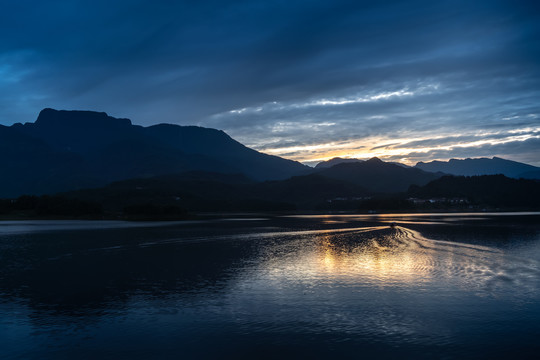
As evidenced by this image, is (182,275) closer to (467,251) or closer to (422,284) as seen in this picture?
(422,284)

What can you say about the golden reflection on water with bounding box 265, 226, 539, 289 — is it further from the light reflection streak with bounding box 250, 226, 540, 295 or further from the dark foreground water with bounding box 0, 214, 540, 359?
the dark foreground water with bounding box 0, 214, 540, 359

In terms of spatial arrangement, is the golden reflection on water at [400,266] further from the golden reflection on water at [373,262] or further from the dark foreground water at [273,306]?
the dark foreground water at [273,306]

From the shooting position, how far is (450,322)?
2934cm

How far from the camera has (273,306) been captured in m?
34.0

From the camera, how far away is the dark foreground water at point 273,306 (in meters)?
24.8

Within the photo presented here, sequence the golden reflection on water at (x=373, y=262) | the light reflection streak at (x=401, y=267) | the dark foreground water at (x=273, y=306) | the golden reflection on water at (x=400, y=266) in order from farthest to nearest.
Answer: the golden reflection on water at (x=373, y=262), the golden reflection on water at (x=400, y=266), the light reflection streak at (x=401, y=267), the dark foreground water at (x=273, y=306)

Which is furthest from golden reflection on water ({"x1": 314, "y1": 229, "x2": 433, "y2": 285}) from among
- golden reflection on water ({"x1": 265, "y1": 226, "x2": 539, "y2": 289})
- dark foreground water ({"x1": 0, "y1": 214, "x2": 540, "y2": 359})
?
dark foreground water ({"x1": 0, "y1": 214, "x2": 540, "y2": 359})

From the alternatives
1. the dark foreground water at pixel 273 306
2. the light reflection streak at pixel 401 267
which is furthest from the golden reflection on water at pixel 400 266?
A: the dark foreground water at pixel 273 306

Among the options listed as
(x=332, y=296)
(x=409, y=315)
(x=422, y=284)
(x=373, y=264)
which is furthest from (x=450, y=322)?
(x=373, y=264)

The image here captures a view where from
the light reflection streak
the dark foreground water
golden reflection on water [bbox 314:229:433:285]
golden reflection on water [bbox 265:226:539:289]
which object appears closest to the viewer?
the dark foreground water

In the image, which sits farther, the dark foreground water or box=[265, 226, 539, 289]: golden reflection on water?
box=[265, 226, 539, 289]: golden reflection on water

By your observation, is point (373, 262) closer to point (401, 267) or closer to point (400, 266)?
point (400, 266)

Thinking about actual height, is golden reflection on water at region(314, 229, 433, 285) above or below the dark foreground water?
below

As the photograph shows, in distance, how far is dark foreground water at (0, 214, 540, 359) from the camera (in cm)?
2477
